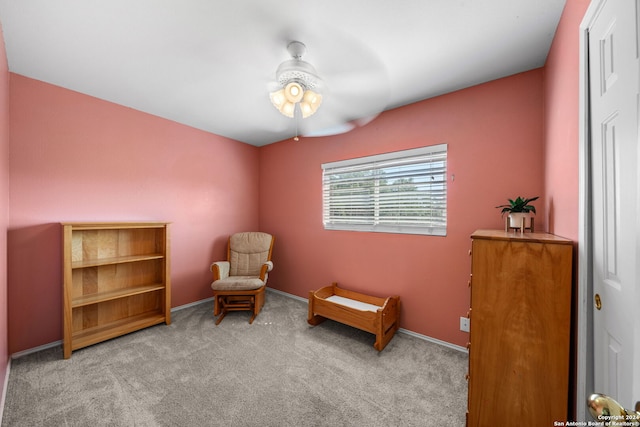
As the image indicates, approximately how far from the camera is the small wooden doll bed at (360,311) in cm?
212

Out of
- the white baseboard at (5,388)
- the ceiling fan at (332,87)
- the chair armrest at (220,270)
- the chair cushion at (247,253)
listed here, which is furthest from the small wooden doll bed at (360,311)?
the white baseboard at (5,388)

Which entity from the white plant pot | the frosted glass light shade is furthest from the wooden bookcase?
the white plant pot

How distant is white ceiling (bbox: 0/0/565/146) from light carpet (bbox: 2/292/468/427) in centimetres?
233

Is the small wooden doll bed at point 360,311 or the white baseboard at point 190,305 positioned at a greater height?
the small wooden doll bed at point 360,311

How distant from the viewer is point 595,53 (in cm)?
94

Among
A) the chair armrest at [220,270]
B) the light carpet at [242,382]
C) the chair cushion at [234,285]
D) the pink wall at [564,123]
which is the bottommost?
the light carpet at [242,382]

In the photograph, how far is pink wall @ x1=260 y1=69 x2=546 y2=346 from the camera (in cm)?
188

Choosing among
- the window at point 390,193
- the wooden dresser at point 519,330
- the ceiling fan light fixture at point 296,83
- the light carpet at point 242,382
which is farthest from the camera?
the window at point 390,193

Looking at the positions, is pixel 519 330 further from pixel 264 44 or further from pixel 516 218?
pixel 264 44

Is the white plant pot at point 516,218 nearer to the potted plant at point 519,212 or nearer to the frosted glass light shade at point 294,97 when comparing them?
the potted plant at point 519,212

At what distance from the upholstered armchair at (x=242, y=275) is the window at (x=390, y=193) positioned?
99 cm

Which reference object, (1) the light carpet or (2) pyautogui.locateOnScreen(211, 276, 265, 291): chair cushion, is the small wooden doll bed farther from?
(2) pyautogui.locateOnScreen(211, 276, 265, 291): chair cushion

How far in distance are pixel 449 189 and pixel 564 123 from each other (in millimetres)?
955

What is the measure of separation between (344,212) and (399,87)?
145 centimetres
